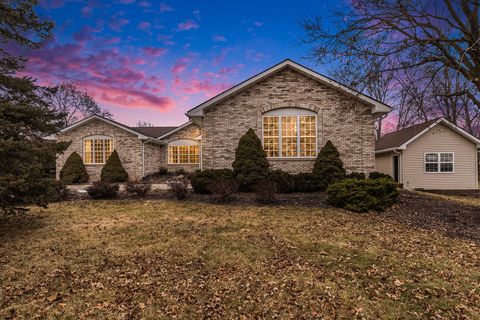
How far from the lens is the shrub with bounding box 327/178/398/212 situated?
939 centimetres

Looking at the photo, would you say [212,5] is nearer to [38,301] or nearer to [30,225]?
[30,225]

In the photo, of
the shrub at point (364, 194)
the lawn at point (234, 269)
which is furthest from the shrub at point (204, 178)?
the shrub at point (364, 194)

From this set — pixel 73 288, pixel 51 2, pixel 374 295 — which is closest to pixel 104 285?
pixel 73 288

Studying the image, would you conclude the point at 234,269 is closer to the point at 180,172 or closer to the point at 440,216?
the point at 440,216

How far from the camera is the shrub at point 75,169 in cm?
2020

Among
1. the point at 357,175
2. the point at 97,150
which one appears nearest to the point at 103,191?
the point at 97,150

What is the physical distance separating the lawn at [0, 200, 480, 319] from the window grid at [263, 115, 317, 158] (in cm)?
663

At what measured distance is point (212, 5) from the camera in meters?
12.2

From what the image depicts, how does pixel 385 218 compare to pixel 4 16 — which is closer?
pixel 4 16

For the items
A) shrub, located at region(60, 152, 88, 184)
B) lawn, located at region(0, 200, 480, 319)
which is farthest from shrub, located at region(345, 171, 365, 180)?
shrub, located at region(60, 152, 88, 184)

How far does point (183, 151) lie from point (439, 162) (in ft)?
65.3

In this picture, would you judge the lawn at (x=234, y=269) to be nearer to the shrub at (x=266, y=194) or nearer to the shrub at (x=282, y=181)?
the shrub at (x=266, y=194)

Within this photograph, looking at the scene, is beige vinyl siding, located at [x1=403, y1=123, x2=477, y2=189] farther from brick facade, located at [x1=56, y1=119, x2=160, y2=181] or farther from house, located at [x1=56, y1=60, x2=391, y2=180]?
brick facade, located at [x1=56, y1=119, x2=160, y2=181]

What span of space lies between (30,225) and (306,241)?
25.6 feet
